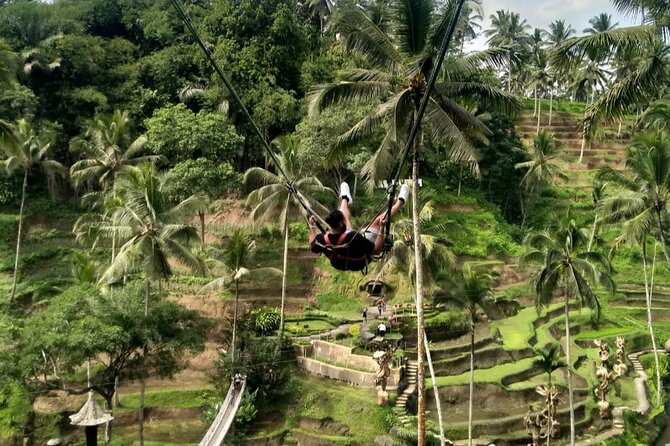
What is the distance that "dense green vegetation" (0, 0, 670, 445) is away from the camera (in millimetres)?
12836

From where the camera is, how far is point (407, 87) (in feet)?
39.8

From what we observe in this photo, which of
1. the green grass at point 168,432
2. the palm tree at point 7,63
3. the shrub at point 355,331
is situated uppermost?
the palm tree at point 7,63

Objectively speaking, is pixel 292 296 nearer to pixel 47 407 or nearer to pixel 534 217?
pixel 47 407

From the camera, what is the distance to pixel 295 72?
3622 centimetres

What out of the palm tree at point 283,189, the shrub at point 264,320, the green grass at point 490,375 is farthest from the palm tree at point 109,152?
the green grass at point 490,375

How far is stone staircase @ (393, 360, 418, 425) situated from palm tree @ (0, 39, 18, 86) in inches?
655

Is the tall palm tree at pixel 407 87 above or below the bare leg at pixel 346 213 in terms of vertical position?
above

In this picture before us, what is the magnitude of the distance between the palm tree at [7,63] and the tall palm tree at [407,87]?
32.9ft

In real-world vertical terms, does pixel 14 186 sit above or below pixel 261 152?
below

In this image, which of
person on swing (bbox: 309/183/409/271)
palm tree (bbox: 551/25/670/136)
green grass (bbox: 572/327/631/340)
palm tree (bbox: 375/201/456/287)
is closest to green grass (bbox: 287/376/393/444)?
palm tree (bbox: 375/201/456/287)

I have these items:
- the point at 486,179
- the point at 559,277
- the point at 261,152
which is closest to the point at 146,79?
the point at 261,152

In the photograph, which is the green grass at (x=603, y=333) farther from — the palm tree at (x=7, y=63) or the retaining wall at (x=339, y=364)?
the palm tree at (x=7, y=63)

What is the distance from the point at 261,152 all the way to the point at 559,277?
72.0 feet

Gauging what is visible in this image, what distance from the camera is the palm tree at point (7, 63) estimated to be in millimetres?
16156
